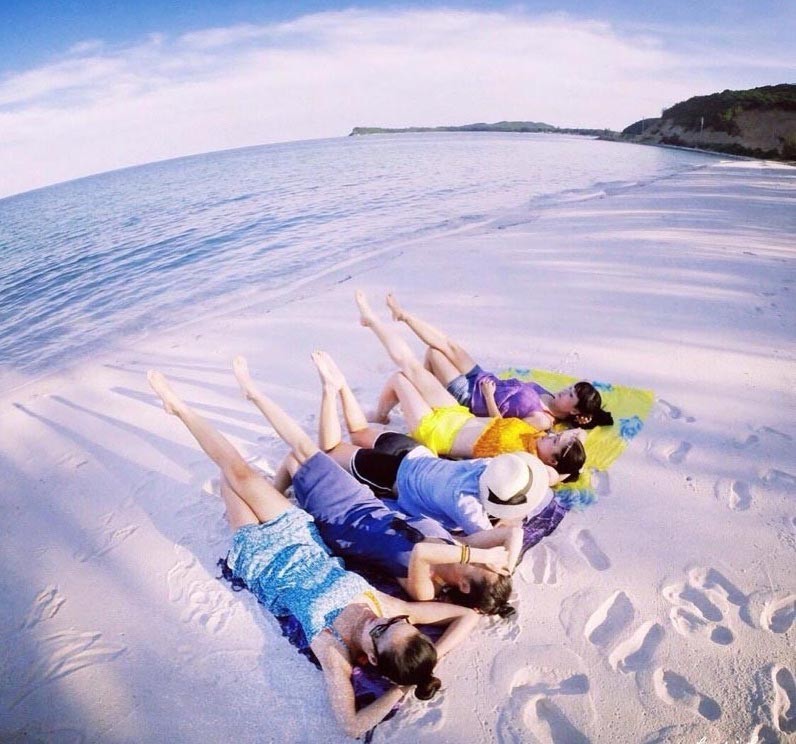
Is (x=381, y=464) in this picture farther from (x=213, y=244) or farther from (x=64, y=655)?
(x=213, y=244)

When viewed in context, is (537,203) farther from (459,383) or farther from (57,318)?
(57,318)

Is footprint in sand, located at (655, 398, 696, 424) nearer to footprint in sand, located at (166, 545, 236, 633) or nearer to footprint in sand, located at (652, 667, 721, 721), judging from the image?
footprint in sand, located at (652, 667, 721, 721)

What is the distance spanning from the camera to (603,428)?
4.19m

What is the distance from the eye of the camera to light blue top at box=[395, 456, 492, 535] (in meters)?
3.05

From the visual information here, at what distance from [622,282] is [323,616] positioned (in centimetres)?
658

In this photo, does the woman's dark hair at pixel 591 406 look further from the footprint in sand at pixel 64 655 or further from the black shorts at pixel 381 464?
the footprint in sand at pixel 64 655

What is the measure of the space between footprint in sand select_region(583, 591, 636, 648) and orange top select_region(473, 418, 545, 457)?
111 cm

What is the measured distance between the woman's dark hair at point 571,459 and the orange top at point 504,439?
0.22 metres

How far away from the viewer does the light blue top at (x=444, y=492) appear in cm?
305

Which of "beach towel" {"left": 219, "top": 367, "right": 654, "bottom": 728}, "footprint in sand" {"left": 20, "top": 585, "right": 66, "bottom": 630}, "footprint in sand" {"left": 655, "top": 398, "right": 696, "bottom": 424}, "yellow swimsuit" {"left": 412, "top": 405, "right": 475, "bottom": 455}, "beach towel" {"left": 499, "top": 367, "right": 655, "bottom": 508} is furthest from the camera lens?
"footprint in sand" {"left": 655, "top": 398, "right": 696, "bottom": 424}

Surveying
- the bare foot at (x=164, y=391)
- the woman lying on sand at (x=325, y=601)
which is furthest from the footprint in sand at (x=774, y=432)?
the bare foot at (x=164, y=391)

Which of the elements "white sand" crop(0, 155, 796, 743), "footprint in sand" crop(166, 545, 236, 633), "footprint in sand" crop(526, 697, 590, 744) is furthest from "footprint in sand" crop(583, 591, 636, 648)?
"footprint in sand" crop(166, 545, 236, 633)

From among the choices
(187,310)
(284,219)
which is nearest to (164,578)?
(187,310)

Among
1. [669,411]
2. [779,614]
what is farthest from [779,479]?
[779,614]
